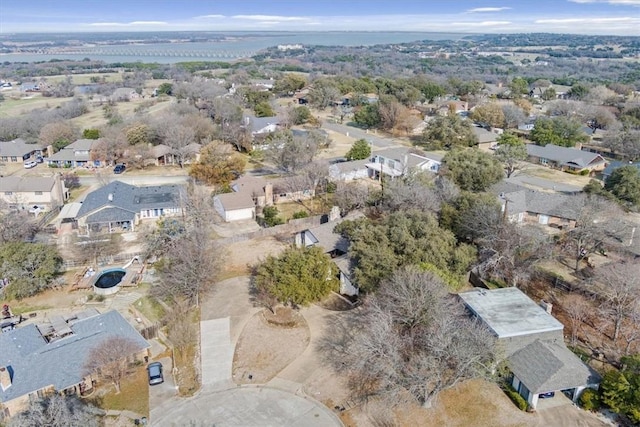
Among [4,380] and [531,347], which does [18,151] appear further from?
[531,347]

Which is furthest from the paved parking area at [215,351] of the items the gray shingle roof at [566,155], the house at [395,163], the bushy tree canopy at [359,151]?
the gray shingle roof at [566,155]

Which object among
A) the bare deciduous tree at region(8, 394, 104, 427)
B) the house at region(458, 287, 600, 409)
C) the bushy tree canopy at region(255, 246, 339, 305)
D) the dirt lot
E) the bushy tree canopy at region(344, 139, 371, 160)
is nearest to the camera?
the bare deciduous tree at region(8, 394, 104, 427)

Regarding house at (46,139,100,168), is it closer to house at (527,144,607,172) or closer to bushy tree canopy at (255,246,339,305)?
bushy tree canopy at (255,246,339,305)

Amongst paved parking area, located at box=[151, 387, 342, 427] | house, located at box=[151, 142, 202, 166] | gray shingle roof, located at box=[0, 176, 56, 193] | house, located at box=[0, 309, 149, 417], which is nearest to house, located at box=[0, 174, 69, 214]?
gray shingle roof, located at box=[0, 176, 56, 193]

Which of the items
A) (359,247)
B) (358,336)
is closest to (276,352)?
(358,336)

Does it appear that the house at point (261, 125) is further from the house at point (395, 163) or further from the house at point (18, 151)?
the house at point (18, 151)

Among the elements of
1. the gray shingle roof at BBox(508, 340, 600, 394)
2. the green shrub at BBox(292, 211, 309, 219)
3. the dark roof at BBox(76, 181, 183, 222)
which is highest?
the dark roof at BBox(76, 181, 183, 222)
